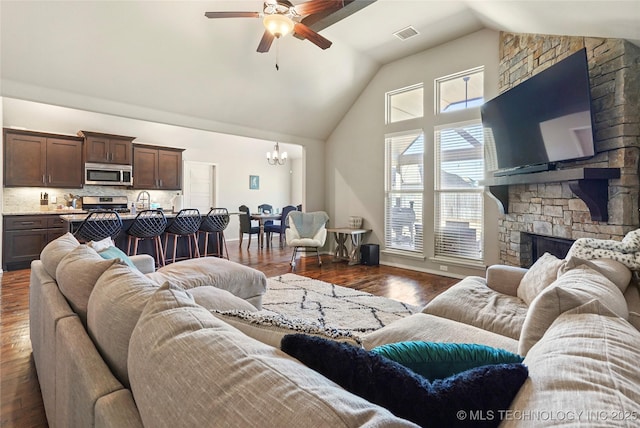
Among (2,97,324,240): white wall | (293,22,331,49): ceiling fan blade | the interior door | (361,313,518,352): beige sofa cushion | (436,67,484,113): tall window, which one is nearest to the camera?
(361,313,518,352): beige sofa cushion

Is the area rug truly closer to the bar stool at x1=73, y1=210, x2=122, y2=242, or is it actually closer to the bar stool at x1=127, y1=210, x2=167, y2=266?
the bar stool at x1=127, y1=210, x2=167, y2=266

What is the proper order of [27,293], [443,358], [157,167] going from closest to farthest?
[443,358], [27,293], [157,167]

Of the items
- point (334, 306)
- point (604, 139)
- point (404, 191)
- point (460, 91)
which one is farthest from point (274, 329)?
point (460, 91)

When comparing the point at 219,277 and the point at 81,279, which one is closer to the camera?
the point at 81,279

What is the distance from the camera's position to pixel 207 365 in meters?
0.57

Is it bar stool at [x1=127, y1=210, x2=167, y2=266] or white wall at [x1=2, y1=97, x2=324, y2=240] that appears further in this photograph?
white wall at [x1=2, y1=97, x2=324, y2=240]

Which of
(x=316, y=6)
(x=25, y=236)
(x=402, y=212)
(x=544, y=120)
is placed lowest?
(x=25, y=236)

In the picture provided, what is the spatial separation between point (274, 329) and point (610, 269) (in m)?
1.78

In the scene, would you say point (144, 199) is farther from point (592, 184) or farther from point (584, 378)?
point (584, 378)

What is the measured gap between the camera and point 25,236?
501cm

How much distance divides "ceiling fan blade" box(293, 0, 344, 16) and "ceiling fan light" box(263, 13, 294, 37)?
145mm

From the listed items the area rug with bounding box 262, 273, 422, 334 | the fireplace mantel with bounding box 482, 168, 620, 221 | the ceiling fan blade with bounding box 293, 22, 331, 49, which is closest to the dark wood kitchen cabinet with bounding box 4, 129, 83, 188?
the area rug with bounding box 262, 273, 422, 334

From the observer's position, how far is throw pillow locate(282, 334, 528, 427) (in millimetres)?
559

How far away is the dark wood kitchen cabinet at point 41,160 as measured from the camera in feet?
17.2
